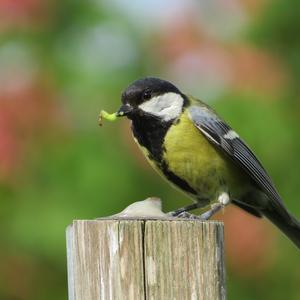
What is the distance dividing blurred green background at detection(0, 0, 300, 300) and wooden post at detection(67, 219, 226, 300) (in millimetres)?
2269

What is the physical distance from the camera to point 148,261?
2133 millimetres

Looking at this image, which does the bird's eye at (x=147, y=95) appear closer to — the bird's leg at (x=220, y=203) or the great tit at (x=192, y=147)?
the great tit at (x=192, y=147)

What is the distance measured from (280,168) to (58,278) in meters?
1.29

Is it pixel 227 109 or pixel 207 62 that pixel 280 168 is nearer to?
pixel 227 109

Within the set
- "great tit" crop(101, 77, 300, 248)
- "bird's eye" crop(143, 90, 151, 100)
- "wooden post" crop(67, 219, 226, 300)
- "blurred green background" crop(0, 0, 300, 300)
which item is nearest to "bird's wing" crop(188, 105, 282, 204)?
"great tit" crop(101, 77, 300, 248)

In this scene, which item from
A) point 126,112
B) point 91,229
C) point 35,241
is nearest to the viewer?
point 91,229

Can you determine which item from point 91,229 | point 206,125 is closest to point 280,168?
point 206,125

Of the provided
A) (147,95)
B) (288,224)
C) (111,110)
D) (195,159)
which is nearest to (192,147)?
(195,159)

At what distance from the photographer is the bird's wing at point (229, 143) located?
372 cm

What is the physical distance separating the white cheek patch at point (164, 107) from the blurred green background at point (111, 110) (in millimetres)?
901

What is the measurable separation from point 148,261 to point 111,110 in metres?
2.80

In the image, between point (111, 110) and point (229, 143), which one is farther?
point (111, 110)

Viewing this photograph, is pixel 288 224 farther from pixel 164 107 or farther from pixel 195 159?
pixel 164 107

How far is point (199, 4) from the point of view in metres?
5.35
